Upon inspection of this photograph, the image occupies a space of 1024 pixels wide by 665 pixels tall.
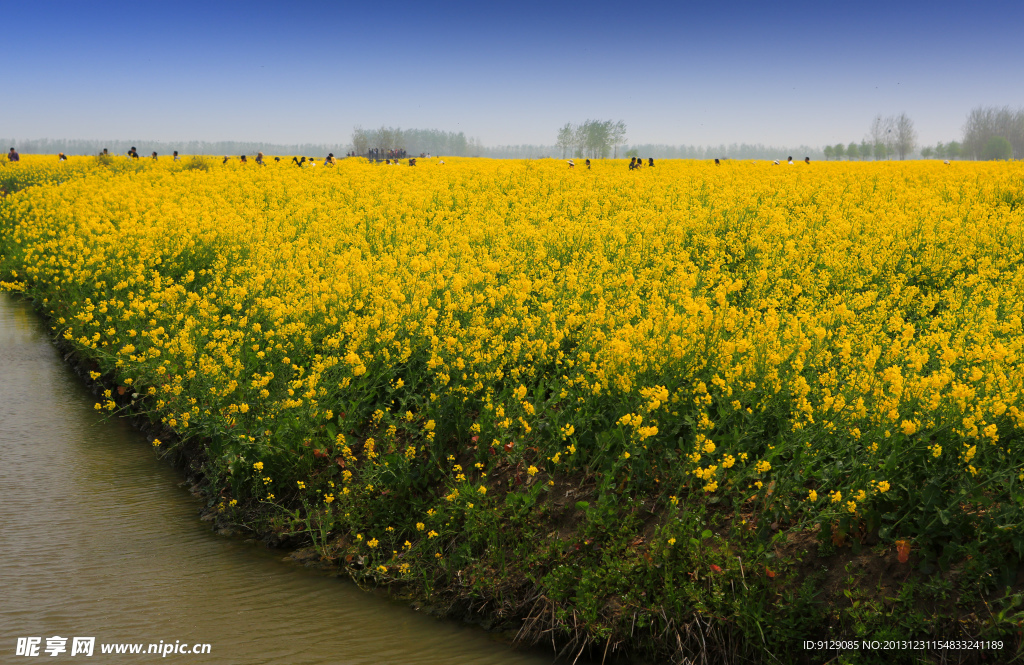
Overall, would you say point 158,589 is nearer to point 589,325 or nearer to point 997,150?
point 589,325

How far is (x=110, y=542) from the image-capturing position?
6242 mm

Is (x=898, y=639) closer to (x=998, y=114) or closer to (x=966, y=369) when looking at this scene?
(x=966, y=369)

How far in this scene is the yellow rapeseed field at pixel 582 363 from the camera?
500 cm

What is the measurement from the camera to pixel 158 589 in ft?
18.4

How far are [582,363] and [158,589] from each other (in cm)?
362

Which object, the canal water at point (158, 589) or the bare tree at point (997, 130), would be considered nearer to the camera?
the canal water at point (158, 589)

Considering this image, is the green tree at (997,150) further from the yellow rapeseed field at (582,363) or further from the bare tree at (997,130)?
the yellow rapeseed field at (582,363)

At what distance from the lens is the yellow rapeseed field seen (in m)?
5.00

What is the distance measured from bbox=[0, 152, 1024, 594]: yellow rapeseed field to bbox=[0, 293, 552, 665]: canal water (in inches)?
19.0

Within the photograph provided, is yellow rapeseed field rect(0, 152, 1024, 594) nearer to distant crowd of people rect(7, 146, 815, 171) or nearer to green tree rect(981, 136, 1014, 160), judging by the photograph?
distant crowd of people rect(7, 146, 815, 171)

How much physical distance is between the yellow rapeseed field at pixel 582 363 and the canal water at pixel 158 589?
48 cm

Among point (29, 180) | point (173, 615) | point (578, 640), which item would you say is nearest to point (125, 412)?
point (173, 615)

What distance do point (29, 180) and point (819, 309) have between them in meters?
38.3

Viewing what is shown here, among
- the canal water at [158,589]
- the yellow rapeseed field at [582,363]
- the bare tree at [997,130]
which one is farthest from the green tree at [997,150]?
the canal water at [158,589]
